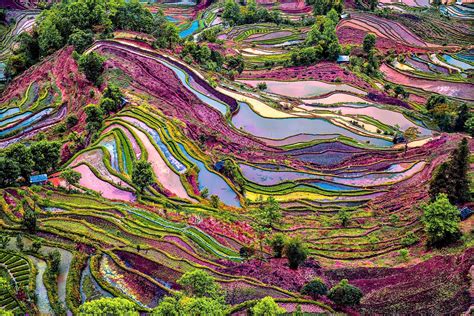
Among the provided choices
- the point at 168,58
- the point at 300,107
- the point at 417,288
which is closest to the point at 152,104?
the point at 168,58

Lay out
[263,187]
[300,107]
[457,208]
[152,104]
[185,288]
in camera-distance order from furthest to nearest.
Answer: [300,107]
[152,104]
[263,187]
[457,208]
[185,288]

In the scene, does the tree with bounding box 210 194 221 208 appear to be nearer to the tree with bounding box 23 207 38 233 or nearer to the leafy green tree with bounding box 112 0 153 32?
the tree with bounding box 23 207 38 233

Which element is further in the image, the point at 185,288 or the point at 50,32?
the point at 50,32

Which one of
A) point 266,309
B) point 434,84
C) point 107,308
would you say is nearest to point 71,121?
point 107,308

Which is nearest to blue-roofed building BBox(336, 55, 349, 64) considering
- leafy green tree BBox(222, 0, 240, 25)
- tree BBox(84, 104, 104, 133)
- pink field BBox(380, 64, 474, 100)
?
pink field BBox(380, 64, 474, 100)

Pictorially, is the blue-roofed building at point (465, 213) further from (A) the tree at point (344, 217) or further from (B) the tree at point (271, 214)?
(B) the tree at point (271, 214)

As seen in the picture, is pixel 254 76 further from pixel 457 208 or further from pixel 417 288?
pixel 417 288

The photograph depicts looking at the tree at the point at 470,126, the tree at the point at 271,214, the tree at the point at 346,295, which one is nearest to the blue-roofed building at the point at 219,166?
the tree at the point at 271,214
